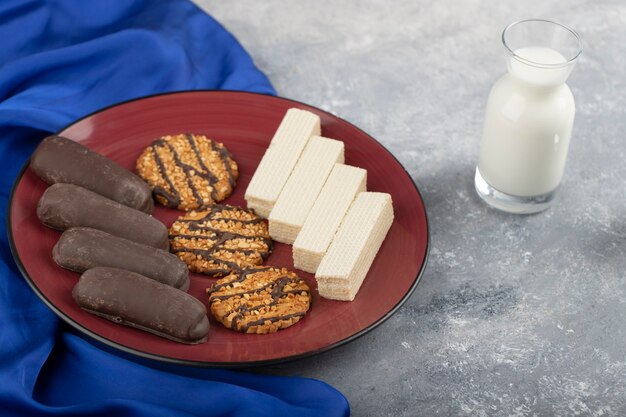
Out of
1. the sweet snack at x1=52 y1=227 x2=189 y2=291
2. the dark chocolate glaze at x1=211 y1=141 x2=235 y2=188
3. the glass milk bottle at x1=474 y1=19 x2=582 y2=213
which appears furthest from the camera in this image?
the dark chocolate glaze at x1=211 y1=141 x2=235 y2=188

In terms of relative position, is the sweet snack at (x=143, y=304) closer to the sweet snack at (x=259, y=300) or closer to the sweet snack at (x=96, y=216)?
the sweet snack at (x=259, y=300)

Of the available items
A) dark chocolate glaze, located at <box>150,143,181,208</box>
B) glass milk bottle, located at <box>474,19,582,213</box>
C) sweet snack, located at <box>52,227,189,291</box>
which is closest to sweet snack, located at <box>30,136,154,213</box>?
dark chocolate glaze, located at <box>150,143,181,208</box>

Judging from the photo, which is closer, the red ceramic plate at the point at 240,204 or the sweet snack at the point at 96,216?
the red ceramic plate at the point at 240,204

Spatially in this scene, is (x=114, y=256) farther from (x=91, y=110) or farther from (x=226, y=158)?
(x=91, y=110)

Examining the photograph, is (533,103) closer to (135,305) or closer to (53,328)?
(135,305)

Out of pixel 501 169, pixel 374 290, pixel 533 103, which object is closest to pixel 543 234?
pixel 501 169

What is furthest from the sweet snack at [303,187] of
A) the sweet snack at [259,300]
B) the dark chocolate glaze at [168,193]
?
the dark chocolate glaze at [168,193]

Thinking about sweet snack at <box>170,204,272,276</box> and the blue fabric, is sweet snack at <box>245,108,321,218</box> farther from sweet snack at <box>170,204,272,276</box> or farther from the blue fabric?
the blue fabric
